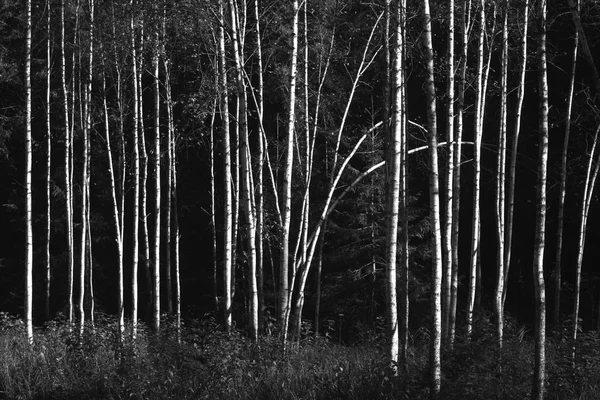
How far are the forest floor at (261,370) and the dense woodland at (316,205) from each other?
1.5 inches

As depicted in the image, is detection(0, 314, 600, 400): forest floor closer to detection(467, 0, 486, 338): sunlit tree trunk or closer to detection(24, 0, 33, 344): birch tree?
detection(24, 0, 33, 344): birch tree

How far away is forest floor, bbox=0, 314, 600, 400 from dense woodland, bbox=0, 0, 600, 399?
4cm

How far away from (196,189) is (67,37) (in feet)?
31.2

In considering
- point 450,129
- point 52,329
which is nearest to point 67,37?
point 52,329

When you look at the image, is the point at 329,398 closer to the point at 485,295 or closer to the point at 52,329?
the point at 52,329

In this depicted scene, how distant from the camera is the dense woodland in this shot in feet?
28.1

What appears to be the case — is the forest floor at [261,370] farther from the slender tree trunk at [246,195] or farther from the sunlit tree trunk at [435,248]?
the slender tree trunk at [246,195]

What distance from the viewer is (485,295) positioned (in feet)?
63.3

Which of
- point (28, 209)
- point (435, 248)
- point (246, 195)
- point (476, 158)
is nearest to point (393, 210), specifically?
point (435, 248)

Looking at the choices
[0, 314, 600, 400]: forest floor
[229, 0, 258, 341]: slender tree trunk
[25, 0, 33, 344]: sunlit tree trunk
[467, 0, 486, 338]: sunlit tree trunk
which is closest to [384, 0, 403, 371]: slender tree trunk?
[0, 314, 600, 400]: forest floor

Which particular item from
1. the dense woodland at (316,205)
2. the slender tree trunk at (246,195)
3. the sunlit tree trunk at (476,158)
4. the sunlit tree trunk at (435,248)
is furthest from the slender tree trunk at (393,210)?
the sunlit tree trunk at (476,158)

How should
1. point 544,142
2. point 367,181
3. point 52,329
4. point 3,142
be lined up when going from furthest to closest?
point 3,142
point 367,181
point 52,329
point 544,142

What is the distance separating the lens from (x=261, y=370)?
9320 mm

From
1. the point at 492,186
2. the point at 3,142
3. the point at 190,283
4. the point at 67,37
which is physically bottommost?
the point at 190,283
